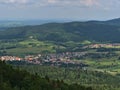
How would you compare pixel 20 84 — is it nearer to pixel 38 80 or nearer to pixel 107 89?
pixel 38 80

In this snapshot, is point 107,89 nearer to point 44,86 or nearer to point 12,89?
point 44,86

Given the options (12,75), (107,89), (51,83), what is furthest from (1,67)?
(107,89)

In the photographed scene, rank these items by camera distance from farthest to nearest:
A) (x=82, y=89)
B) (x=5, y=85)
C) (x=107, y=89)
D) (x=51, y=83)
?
(x=107, y=89), (x=82, y=89), (x=51, y=83), (x=5, y=85)

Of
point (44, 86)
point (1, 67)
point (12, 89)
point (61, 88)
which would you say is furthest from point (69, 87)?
point (12, 89)

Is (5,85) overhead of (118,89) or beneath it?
overhead

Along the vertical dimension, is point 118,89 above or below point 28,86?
below

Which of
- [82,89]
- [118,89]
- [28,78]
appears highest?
[28,78]

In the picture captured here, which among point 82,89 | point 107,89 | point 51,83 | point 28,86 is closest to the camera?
point 28,86

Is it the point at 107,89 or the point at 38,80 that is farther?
the point at 107,89

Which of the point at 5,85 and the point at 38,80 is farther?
the point at 38,80

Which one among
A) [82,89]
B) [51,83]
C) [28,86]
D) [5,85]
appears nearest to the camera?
[5,85]
